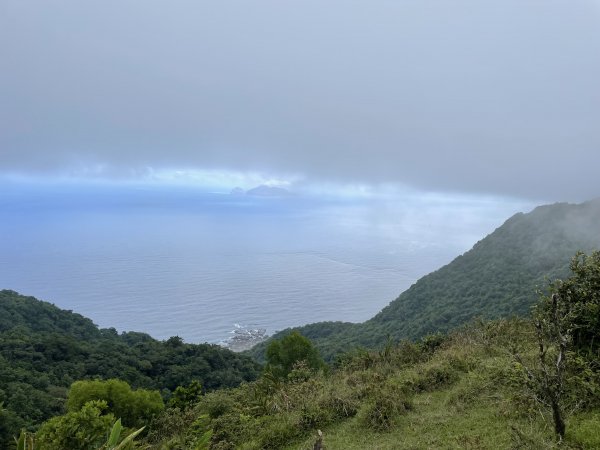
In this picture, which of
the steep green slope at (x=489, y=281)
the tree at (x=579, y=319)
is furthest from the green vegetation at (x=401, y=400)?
the steep green slope at (x=489, y=281)

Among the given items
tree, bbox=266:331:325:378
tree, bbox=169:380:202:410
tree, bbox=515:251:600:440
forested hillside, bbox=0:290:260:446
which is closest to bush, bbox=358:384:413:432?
tree, bbox=515:251:600:440

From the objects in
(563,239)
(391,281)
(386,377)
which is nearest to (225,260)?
(391,281)

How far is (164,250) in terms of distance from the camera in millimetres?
131500

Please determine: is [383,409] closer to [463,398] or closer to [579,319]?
[463,398]

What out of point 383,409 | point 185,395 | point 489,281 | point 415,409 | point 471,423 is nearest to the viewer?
point 471,423

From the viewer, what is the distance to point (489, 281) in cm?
5522

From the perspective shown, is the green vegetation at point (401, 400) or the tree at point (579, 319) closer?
the green vegetation at point (401, 400)

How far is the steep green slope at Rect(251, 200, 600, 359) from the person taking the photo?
45.2 meters

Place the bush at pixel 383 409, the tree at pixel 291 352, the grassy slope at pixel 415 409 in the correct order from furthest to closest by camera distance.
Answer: the tree at pixel 291 352 → the bush at pixel 383 409 → the grassy slope at pixel 415 409

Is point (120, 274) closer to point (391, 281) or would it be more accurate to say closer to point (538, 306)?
point (391, 281)

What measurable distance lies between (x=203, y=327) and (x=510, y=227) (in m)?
56.0

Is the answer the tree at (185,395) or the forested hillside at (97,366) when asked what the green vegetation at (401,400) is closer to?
the tree at (185,395)

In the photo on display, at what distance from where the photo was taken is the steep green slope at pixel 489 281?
1778 inches

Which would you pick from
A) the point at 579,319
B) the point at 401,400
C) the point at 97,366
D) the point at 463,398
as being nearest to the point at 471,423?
the point at 463,398
